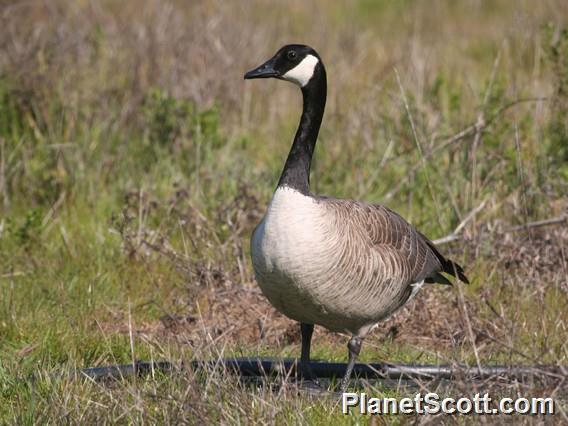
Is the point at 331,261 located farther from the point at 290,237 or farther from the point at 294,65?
the point at 294,65

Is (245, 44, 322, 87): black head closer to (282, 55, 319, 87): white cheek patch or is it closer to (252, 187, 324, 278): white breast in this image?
(282, 55, 319, 87): white cheek patch

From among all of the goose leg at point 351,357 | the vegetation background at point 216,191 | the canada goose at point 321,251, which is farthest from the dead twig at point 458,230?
the goose leg at point 351,357

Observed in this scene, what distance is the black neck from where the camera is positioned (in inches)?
185

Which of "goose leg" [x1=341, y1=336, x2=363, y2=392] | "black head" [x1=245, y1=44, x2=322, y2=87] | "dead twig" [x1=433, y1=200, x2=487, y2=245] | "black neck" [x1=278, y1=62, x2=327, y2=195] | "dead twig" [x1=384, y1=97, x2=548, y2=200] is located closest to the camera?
"goose leg" [x1=341, y1=336, x2=363, y2=392]

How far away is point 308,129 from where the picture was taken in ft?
16.2

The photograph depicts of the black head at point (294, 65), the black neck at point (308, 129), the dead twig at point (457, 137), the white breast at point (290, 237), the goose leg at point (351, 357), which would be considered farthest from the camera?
the dead twig at point (457, 137)

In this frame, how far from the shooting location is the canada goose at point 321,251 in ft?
14.4

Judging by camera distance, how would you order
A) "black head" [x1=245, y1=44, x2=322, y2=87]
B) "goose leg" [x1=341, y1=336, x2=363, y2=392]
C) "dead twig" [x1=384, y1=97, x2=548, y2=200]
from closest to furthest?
1. "goose leg" [x1=341, y1=336, x2=363, y2=392]
2. "black head" [x1=245, y1=44, x2=322, y2=87]
3. "dead twig" [x1=384, y1=97, x2=548, y2=200]

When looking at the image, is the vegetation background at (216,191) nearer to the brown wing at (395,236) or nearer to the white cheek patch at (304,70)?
the brown wing at (395,236)

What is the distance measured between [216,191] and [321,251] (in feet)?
8.30

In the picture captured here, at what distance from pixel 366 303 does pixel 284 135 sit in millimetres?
3679

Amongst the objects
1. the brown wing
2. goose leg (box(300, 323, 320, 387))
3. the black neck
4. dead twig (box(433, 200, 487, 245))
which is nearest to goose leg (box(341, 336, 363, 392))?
goose leg (box(300, 323, 320, 387))

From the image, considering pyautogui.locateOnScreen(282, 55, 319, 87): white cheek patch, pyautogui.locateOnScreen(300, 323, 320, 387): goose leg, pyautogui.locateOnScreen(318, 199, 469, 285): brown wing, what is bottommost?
pyautogui.locateOnScreen(300, 323, 320, 387): goose leg

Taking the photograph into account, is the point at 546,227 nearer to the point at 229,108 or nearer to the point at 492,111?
the point at 492,111
